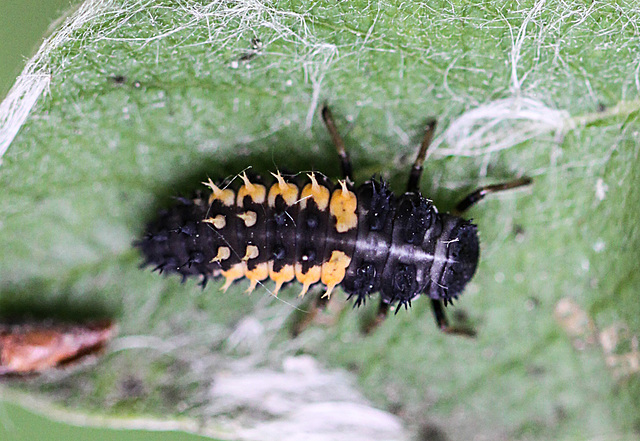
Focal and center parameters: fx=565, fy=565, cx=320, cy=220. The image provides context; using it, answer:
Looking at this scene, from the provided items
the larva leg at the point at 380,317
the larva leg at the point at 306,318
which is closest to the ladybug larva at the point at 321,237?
the larva leg at the point at 380,317

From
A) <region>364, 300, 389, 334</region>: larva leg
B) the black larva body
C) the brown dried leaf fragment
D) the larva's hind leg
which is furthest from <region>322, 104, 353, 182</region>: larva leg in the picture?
the brown dried leaf fragment

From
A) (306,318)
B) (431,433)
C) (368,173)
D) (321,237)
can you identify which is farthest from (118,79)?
(431,433)

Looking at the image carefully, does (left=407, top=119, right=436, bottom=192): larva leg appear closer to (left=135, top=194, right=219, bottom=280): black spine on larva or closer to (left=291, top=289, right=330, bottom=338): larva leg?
(left=291, top=289, right=330, bottom=338): larva leg

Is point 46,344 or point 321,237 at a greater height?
point 321,237

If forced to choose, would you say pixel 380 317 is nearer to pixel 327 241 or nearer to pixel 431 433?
pixel 327 241

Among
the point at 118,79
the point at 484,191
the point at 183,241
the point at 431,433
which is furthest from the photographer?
the point at 431,433

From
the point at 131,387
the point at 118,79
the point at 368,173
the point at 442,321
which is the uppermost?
the point at 118,79
